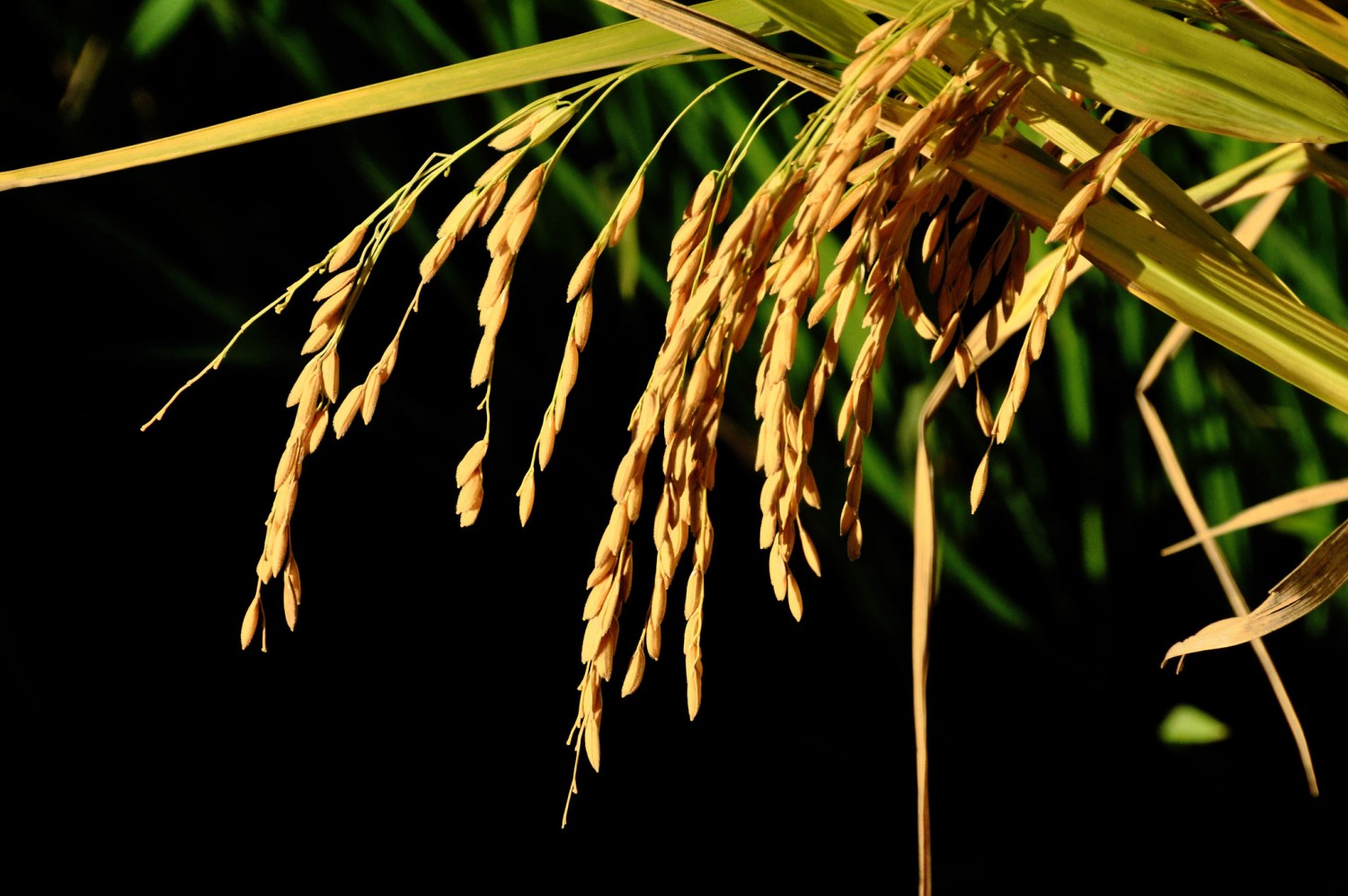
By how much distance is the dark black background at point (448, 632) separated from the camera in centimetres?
112

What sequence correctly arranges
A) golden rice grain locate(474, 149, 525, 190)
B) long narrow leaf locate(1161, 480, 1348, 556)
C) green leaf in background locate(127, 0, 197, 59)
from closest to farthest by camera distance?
golden rice grain locate(474, 149, 525, 190), long narrow leaf locate(1161, 480, 1348, 556), green leaf in background locate(127, 0, 197, 59)

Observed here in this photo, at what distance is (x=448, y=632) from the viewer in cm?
119

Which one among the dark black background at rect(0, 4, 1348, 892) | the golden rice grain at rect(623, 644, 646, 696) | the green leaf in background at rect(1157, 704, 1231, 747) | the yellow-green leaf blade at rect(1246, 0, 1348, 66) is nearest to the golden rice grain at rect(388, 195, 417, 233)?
the golden rice grain at rect(623, 644, 646, 696)

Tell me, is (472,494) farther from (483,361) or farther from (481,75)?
(481,75)

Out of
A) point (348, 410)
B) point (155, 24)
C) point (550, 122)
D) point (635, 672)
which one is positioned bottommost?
point (635, 672)

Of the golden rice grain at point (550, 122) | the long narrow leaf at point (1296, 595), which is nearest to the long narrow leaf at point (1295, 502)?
the long narrow leaf at point (1296, 595)

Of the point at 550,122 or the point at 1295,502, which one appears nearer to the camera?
the point at 550,122

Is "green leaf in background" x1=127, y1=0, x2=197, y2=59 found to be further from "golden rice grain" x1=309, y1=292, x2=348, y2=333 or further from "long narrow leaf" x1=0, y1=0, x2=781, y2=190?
"golden rice grain" x1=309, y1=292, x2=348, y2=333

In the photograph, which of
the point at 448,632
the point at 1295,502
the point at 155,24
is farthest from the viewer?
the point at 448,632

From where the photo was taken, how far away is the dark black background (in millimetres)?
1119

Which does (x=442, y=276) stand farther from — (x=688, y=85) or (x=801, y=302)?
(x=801, y=302)

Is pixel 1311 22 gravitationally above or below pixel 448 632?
above

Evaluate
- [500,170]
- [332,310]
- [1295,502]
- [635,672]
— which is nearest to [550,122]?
[500,170]

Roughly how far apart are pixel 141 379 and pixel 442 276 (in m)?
0.33
